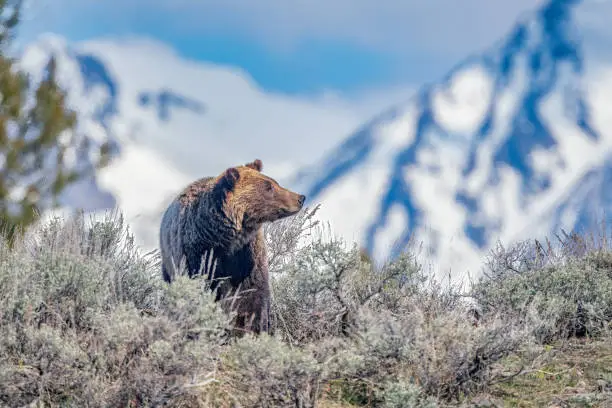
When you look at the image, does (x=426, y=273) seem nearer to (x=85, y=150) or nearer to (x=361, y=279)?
(x=361, y=279)

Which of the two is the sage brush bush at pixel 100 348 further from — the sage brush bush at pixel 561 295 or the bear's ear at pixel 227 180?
the sage brush bush at pixel 561 295

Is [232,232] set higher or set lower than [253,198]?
lower

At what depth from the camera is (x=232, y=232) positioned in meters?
7.34

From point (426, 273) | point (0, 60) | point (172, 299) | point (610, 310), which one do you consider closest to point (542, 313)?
point (610, 310)

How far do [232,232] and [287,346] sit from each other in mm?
1529

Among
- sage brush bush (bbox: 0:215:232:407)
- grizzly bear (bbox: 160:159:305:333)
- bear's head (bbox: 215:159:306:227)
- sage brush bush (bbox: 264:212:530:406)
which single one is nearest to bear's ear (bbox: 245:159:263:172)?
grizzly bear (bbox: 160:159:305:333)

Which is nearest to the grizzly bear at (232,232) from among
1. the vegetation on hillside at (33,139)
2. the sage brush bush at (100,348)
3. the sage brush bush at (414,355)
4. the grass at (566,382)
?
the sage brush bush at (414,355)

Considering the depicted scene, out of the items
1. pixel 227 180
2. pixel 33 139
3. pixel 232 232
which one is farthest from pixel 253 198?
pixel 33 139

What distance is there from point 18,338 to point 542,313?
13.7 feet

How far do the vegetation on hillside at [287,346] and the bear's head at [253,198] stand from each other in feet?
1.93

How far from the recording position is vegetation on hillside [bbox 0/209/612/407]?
5.14m

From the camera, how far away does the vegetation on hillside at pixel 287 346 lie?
5.14 metres

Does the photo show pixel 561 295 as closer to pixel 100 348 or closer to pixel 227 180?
pixel 227 180

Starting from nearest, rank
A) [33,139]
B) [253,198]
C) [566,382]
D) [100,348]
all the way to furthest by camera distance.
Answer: [100,348] < [566,382] < [253,198] < [33,139]
